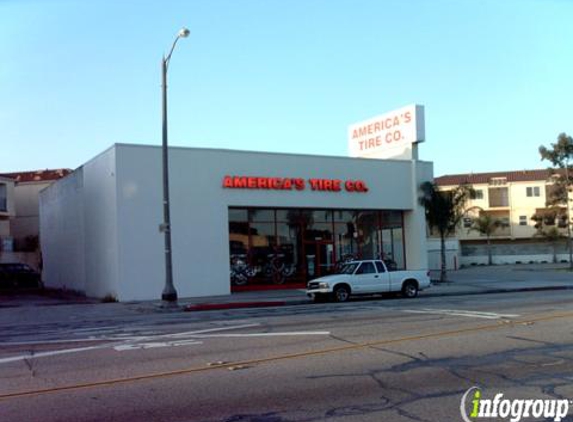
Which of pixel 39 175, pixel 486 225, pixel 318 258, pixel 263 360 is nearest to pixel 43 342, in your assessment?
pixel 263 360

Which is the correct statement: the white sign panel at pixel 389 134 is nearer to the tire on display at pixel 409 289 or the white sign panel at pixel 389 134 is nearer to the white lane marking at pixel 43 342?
the tire on display at pixel 409 289

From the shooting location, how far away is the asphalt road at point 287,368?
752 centimetres

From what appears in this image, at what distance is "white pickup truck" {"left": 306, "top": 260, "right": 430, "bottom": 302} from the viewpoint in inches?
947

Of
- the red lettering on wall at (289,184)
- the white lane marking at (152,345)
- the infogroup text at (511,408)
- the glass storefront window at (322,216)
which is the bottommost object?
the white lane marking at (152,345)

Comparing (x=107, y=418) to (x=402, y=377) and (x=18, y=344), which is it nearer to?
(x=402, y=377)

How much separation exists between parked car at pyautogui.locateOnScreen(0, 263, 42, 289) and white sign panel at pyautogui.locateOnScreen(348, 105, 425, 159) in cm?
2163

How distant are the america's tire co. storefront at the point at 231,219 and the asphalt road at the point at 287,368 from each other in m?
11.3

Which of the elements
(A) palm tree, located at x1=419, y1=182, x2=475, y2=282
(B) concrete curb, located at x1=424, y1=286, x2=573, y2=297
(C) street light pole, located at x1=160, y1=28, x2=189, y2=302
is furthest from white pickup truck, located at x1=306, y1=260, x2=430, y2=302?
(A) palm tree, located at x1=419, y1=182, x2=475, y2=282

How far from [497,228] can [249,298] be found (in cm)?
5197

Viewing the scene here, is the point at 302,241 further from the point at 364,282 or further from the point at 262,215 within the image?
the point at 364,282

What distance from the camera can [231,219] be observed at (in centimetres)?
3070

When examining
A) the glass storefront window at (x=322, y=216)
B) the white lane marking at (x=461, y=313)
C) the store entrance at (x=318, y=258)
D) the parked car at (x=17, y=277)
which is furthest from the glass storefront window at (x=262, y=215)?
the parked car at (x=17, y=277)

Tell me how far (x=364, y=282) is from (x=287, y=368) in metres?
14.9

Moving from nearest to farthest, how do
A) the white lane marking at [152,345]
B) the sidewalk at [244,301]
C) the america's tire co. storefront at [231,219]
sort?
the white lane marking at [152,345], the sidewalk at [244,301], the america's tire co. storefront at [231,219]
